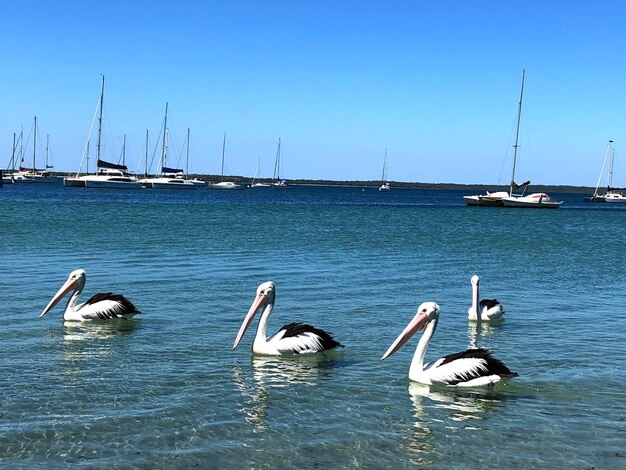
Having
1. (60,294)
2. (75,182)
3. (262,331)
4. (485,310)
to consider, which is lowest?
(75,182)

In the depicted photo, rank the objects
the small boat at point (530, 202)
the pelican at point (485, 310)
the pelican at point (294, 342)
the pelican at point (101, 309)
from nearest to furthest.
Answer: the pelican at point (294, 342) → the pelican at point (101, 309) → the pelican at point (485, 310) → the small boat at point (530, 202)

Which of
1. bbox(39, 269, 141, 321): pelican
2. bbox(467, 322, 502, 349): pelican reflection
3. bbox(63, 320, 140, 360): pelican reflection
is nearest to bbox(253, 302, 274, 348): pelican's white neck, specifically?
bbox(63, 320, 140, 360): pelican reflection

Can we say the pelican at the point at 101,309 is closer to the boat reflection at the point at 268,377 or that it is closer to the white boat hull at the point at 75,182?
the boat reflection at the point at 268,377

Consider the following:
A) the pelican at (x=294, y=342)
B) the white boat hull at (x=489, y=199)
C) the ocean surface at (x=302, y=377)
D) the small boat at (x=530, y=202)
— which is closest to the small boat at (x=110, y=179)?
the white boat hull at (x=489, y=199)

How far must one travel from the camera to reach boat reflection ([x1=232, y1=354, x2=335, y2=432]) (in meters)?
7.12

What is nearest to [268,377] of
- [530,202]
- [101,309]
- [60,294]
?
[101,309]

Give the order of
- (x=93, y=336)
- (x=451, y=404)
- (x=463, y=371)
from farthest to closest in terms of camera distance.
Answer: (x=93, y=336) → (x=463, y=371) → (x=451, y=404)

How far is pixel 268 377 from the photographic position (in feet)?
27.4

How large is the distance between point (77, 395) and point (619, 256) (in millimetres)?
20852

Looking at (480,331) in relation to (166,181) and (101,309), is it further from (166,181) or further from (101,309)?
(166,181)

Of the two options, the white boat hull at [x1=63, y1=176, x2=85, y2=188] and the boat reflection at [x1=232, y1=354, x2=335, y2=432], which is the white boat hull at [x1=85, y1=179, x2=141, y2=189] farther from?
the boat reflection at [x1=232, y1=354, x2=335, y2=432]

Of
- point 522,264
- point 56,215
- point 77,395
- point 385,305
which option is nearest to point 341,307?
point 385,305

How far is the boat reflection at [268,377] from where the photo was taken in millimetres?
7125

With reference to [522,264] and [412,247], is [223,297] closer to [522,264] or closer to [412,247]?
[522,264]
